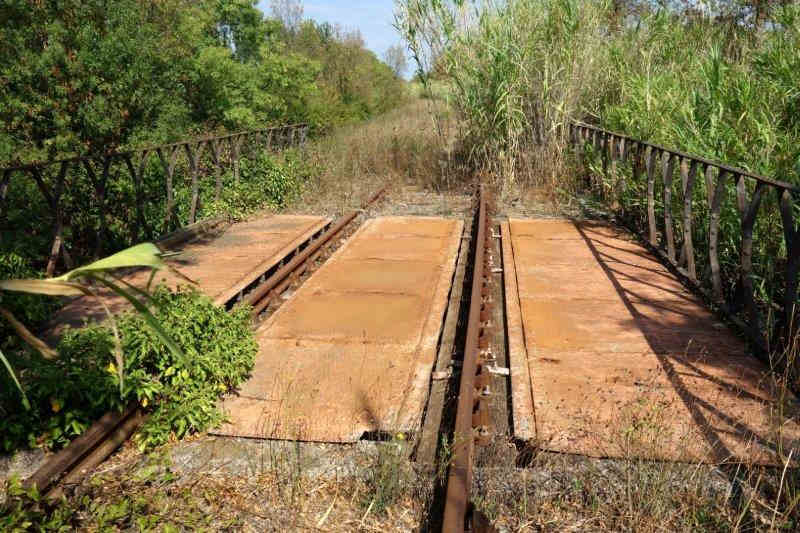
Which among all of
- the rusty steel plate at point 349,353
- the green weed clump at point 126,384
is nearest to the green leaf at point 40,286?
the green weed clump at point 126,384

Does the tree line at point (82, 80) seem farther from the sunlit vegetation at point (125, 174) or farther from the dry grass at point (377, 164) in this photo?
the dry grass at point (377, 164)

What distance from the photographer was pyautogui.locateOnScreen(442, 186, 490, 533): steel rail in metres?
2.44

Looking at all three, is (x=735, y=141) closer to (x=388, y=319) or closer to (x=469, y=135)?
(x=388, y=319)

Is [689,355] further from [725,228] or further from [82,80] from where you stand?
[82,80]

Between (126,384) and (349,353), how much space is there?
1.47 metres

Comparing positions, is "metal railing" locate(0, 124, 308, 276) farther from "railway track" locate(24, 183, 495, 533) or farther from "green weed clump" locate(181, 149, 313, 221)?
"railway track" locate(24, 183, 495, 533)

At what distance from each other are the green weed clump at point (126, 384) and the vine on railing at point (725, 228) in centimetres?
315

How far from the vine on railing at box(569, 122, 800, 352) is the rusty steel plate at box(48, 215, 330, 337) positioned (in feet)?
12.7

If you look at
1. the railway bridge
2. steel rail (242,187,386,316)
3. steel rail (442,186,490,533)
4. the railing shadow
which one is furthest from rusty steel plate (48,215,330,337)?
the railing shadow

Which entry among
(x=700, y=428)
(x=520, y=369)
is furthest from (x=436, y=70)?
(x=700, y=428)

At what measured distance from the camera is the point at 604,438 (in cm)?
303

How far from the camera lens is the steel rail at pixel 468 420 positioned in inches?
96.0

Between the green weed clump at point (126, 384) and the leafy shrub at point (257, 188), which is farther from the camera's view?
the leafy shrub at point (257, 188)

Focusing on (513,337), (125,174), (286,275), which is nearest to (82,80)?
(125,174)
